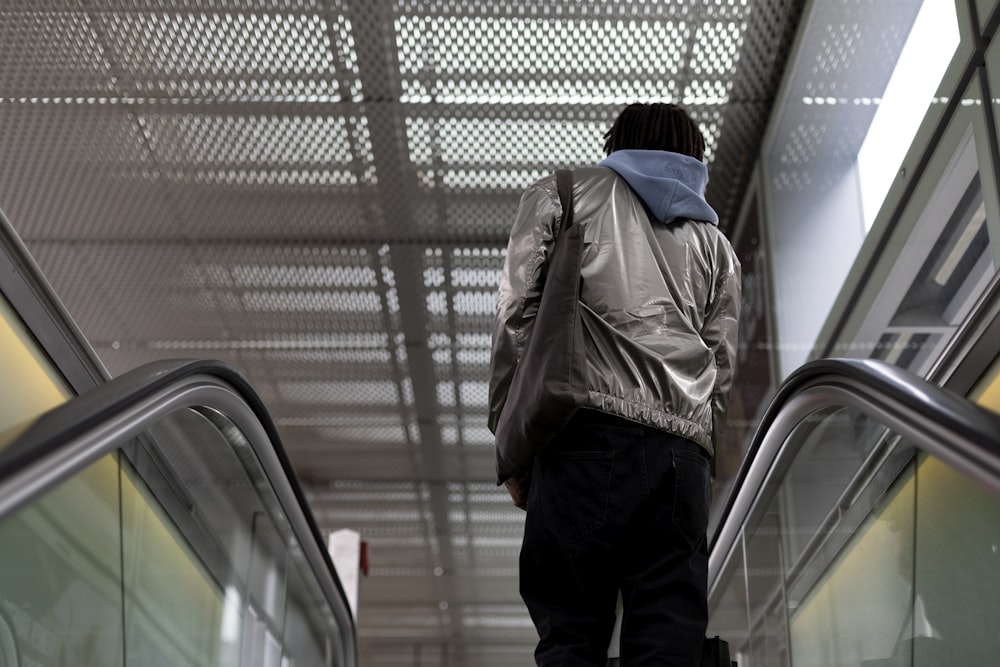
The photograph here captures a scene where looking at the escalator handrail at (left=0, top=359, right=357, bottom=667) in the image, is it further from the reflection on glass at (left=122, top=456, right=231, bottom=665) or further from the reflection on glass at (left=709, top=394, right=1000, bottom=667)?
the reflection on glass at (left=709, top=394, right=1000, bottom=667)

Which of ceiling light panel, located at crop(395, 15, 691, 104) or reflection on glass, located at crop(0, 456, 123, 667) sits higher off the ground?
ceiling light panel, located at crop(395, 15, 691, 104)

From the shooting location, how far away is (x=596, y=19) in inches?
197

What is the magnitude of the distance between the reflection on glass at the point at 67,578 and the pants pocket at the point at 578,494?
825 millimetres

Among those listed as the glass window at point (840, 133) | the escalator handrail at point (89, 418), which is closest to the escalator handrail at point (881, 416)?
the escalator handrail at point (89, 418)

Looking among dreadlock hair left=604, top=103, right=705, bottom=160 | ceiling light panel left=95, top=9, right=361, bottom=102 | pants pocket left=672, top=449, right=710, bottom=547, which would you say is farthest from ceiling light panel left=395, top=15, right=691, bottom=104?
pants pocket left=672, top=449, right=710, bottom=547

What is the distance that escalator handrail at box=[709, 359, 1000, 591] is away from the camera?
5.02ft

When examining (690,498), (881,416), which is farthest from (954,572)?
(690,498)

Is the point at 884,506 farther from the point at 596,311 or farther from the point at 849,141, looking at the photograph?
the point at 849,141

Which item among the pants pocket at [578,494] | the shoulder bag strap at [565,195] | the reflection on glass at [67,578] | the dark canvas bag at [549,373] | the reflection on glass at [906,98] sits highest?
the reflection on glass at [906,98]

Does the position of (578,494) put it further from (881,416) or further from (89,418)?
(89,418)

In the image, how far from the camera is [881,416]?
196 centimetres

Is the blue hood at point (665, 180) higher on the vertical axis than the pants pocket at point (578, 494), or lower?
higher

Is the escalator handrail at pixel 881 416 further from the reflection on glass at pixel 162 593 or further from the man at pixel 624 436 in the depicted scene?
the reflection on glass at pixel 162 593

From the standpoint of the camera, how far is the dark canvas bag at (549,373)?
226 centimetres
